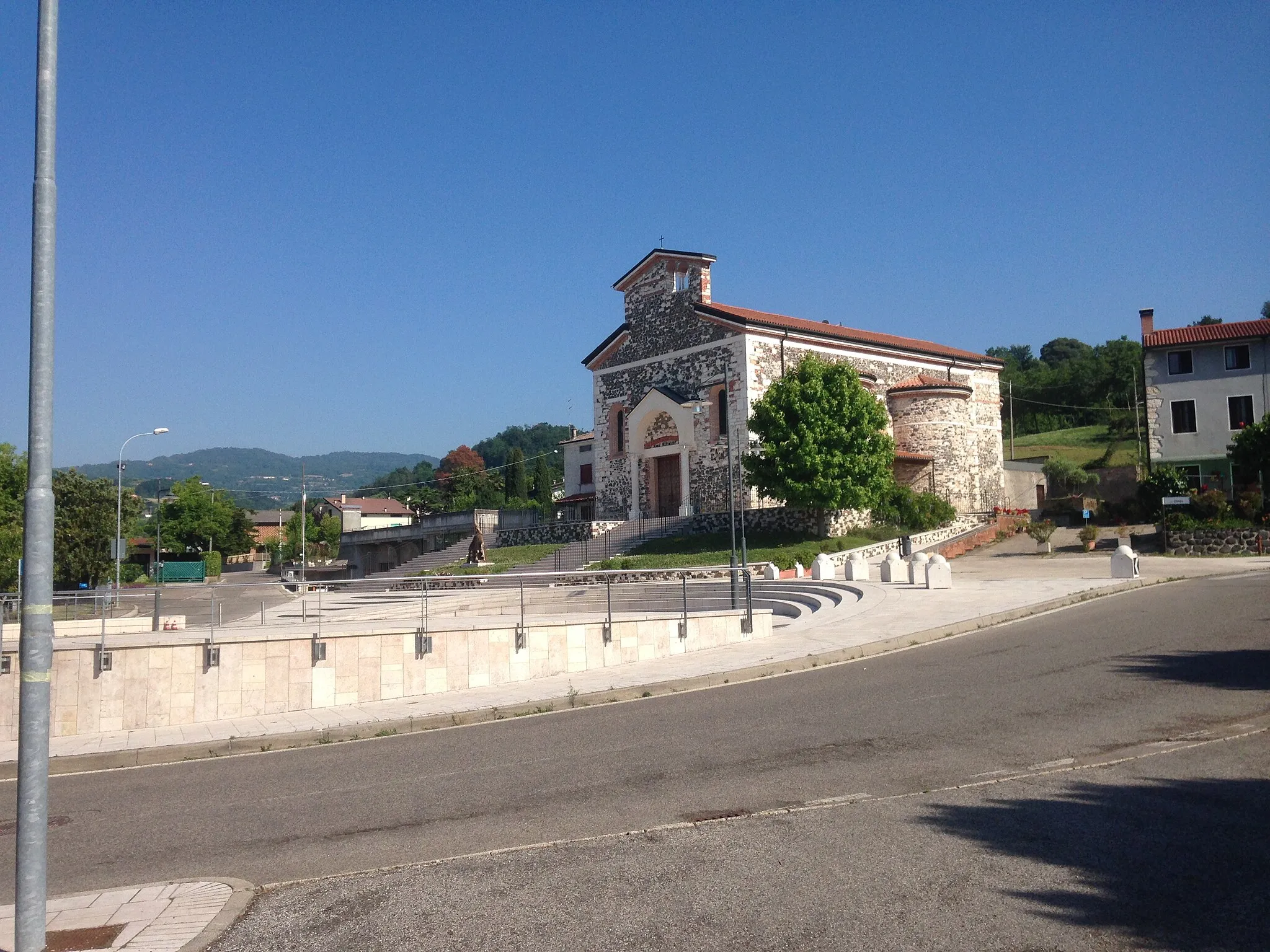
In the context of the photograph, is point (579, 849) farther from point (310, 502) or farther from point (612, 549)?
point (310, 502)

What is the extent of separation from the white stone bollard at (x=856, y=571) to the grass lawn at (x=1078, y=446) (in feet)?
139

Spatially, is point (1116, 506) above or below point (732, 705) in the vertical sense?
above

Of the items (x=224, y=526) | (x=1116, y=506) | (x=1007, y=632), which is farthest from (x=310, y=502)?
(x=1007, y=632)

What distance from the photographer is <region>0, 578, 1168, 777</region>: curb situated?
11.6m

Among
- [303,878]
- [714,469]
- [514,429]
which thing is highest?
[514,429]

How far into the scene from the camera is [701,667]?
15.9 m

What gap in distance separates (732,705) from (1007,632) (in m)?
6.97

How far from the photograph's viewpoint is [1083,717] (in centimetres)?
1020

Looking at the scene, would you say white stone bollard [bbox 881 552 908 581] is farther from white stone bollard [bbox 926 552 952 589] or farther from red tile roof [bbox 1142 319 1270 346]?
red tile roof [bbox 1142 319 1270 346]

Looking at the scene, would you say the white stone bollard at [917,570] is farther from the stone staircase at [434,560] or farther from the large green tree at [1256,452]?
the stone staircase at [434,560]

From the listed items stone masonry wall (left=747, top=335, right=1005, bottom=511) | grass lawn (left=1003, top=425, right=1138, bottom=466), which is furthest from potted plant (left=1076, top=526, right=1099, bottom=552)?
grass lawn (left=1003, top=425, right=1138, bottom=466)

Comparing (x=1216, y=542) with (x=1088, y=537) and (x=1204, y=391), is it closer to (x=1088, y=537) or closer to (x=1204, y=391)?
(x=1088, y=537)

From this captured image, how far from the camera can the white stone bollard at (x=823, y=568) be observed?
3073 centimetres

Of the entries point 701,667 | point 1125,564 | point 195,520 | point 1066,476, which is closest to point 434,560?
point 1125,564
